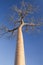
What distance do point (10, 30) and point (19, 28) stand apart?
743 millimetres

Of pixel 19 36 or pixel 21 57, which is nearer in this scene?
pixel 21 57

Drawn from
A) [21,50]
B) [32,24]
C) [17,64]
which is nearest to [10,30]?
[32,24]

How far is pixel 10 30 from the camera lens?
6.31 m

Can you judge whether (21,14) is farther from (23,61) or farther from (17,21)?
(23,61)

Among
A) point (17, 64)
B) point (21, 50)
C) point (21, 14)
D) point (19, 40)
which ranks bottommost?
point (17, 64)

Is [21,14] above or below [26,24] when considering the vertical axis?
above

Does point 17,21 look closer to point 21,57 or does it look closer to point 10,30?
point 10,30

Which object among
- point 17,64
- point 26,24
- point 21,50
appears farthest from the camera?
point 26,24

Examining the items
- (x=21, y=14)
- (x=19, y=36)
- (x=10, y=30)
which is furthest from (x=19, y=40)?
(x=21, y=14)

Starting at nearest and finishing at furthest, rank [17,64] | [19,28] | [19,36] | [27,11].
A: [17,64] → [19,36] → [19,28] → [27,11]

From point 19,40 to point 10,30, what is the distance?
1.27m

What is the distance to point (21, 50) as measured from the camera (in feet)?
16.0

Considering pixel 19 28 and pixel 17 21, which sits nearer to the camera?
pixel 19 28

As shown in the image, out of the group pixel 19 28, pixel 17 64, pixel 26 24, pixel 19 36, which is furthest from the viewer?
pixel 26 24
